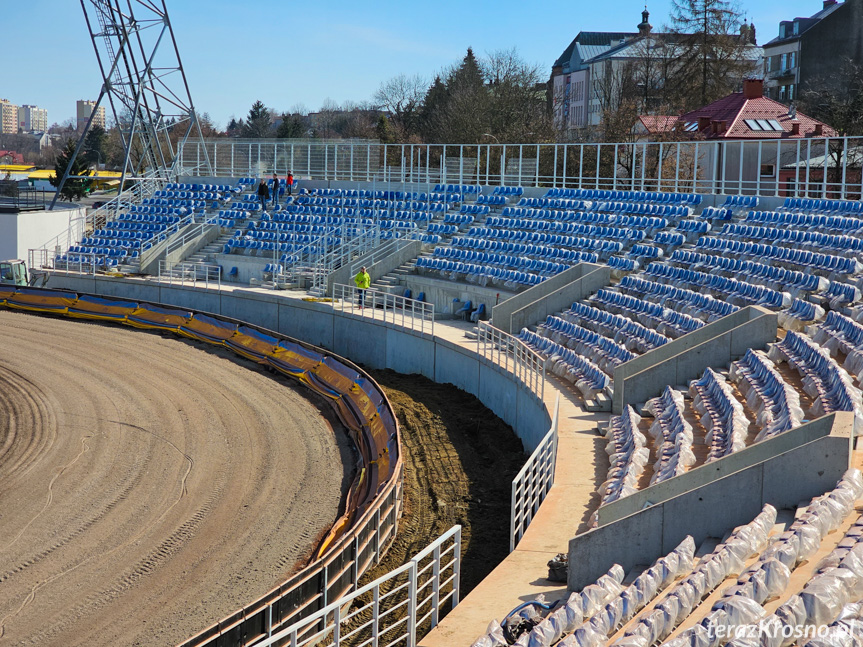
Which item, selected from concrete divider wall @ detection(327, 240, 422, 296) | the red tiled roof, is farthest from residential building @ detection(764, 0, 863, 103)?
concrete divider wall @ detection(327, 240, 422, 296)

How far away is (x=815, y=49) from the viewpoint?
219 ft

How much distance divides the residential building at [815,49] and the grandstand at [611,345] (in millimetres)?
43527

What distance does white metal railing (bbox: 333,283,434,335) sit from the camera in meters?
24.3

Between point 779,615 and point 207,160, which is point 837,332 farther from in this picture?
point 207,160

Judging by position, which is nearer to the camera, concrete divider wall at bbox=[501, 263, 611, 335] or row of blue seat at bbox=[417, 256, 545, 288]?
concrete divider wall at bbox=[501, 263, 611, 335]

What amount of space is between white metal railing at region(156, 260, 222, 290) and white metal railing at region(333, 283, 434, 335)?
5.63m

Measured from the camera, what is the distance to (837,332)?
48.8ft

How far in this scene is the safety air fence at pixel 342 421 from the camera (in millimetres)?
9172

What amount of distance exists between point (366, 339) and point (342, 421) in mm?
7332

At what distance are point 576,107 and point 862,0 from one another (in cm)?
4152

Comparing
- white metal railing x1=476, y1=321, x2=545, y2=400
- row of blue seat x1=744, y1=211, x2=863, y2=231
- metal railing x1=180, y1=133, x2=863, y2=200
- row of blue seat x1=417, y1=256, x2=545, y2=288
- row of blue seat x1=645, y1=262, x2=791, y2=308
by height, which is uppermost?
metal railing x1=180, y1=133, x2=863, y2=200

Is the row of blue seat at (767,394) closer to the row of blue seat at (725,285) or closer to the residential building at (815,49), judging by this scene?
the row of blue seat at (725,285)

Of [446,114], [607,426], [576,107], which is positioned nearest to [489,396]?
[607,426]

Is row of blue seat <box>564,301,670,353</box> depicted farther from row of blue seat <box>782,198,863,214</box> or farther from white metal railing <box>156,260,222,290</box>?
white metal railing <box>156,260,222,290</box>
